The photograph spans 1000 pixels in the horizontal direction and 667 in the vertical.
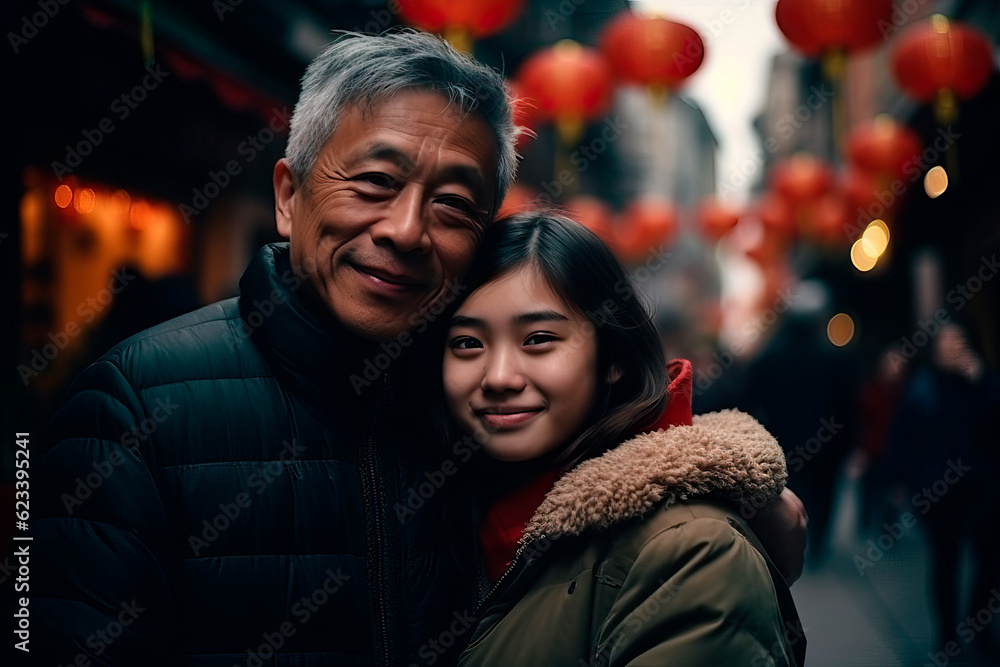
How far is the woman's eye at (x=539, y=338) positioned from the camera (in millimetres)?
2037

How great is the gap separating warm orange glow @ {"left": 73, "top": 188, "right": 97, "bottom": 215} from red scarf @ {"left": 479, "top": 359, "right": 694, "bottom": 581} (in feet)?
13.0

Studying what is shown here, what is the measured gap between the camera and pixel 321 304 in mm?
2049

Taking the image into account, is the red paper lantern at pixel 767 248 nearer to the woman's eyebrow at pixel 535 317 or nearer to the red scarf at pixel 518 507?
the red scarf at pixel 518 507

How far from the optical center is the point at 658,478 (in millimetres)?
1801

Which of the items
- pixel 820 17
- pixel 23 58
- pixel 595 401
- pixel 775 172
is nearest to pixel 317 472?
pixel 595 401

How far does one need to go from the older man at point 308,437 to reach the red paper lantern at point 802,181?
409 inches

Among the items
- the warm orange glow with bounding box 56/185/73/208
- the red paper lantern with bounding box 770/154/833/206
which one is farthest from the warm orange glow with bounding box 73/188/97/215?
the red paper lantern with bounding box 770/154/833/206

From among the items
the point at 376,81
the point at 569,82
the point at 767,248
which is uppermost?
the point at 569,82

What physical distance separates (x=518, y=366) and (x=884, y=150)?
8.98 metres

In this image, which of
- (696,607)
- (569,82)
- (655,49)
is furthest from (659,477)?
(569,82)

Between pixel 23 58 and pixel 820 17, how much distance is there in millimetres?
4866

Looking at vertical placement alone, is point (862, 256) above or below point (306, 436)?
below

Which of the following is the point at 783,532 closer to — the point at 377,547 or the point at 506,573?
the point at 506,573

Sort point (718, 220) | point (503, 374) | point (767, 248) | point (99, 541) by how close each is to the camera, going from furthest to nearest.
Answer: point (767, 248)
point (718, 220)
point (503, 374)
point (99, 541)
